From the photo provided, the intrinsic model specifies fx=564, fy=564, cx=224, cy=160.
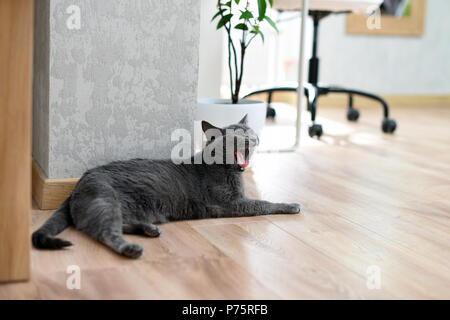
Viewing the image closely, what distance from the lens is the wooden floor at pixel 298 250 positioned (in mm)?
1121

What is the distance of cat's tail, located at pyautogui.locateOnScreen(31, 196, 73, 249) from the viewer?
4.25 ft

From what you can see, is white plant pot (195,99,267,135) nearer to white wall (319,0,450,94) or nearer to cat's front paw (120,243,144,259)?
cat's front paw (120,243,144,259)

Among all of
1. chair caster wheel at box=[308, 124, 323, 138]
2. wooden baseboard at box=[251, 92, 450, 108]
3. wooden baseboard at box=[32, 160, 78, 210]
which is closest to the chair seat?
chair caster wheel at box=[308, 124, 323, 138]

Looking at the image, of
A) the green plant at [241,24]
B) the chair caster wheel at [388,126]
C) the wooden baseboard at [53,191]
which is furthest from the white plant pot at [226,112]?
the chair caster wheel at [388,126]

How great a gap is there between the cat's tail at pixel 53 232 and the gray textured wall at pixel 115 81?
10.8 inches

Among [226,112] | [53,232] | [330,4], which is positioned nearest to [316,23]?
[330,4]

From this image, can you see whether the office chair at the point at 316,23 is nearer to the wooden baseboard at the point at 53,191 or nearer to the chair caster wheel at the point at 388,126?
the chair caster wheel at the point at 388,126

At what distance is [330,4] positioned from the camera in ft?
9.27

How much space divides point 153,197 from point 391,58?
3695 millimetres

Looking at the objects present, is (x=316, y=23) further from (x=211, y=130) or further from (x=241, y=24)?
(x=211, y=130)

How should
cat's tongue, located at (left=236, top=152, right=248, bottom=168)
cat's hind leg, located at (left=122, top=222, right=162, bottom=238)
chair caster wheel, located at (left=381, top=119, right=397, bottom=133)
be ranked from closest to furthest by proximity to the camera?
cat's hind leg, located at (left=122, top=222, right=162, bottom=238) < cat's tongue, located at (left=236, top=152, right=248, bottom=168) < chair caster wheel, located at (left=381, top=119, right=397, bottom=133)

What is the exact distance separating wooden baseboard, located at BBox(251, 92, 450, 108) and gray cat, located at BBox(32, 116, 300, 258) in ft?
8.73
